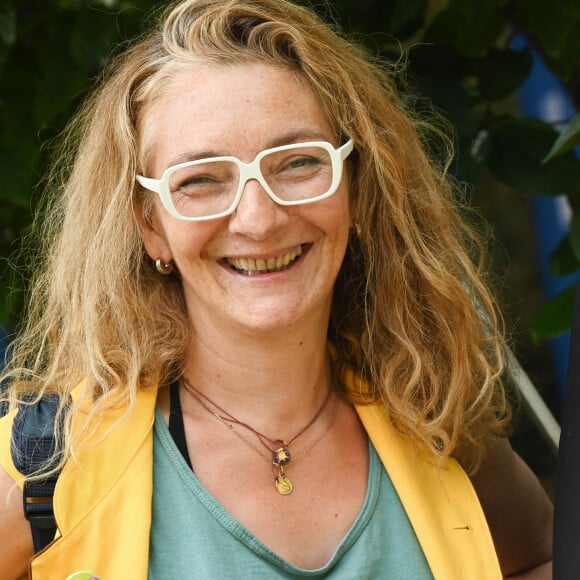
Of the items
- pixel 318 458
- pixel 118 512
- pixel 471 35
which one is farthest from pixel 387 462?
pixel 471 35

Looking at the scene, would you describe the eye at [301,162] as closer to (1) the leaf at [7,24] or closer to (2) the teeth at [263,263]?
(2) the teeth at [263,263]

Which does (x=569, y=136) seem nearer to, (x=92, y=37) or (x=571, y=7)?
(x=571, y=7)

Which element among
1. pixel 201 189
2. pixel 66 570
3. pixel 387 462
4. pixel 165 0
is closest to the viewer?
pixel 66 570

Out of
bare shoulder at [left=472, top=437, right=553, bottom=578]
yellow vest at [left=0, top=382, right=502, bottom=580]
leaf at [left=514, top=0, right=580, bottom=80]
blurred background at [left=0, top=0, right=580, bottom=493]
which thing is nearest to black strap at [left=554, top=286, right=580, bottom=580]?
yellow vest at [left=0, top=382, right=502, bottom=580]

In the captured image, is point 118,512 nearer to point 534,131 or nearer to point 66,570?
point 66,570

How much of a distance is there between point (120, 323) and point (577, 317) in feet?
3.07

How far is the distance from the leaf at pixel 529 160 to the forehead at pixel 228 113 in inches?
28.5

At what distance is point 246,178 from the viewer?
210cm

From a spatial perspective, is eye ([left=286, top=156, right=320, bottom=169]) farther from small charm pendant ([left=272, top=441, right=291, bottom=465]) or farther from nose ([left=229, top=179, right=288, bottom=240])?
small charm pendant ([left=272, top=441, right=291, bottom=465])

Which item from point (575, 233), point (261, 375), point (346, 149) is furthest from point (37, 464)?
point (575, 233)

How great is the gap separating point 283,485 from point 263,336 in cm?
31

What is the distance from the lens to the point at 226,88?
2.15 meters

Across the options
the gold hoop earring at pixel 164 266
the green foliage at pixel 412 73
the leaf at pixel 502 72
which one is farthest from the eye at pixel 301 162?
the leaf at pixel 502 72

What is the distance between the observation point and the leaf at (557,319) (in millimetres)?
2592
